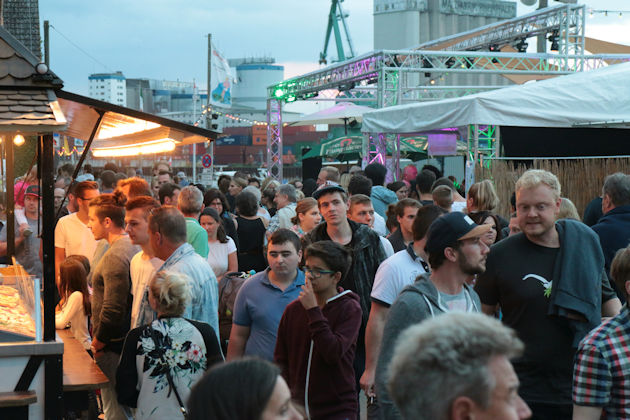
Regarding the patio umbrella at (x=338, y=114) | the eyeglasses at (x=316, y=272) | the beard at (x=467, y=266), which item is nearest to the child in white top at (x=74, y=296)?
the eyeglasses at (x=316, y=272)

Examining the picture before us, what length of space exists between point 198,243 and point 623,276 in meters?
3.98

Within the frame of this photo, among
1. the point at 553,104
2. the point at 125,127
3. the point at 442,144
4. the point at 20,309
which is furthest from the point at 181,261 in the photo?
the point at 442,144

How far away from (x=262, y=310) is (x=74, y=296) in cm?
231

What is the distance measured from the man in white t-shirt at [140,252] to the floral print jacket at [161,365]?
1.00 m

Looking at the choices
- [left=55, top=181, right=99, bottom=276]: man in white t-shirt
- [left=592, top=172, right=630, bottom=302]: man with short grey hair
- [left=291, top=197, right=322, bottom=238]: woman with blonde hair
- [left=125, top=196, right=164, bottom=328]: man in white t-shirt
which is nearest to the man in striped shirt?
[left=592, top=172, right=630, bottom=302]: man with short grey hair

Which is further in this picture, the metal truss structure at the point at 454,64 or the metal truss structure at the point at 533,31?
the metal truss structure at the point at 533,31

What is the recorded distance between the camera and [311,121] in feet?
92.7

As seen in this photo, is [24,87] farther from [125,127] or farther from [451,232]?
[125,127]

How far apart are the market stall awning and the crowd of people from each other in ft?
2.36

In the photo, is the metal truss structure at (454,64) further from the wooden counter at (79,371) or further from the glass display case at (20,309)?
the glass display case at (20,309)

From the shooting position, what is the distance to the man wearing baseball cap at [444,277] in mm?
3611

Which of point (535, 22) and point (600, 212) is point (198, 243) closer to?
point (600, 212)

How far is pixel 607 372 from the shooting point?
3492mm

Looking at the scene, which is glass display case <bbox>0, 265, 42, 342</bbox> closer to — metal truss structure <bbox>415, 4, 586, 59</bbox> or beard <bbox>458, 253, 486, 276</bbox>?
beard <bbox>458, 253, 486, 276</bbox>
